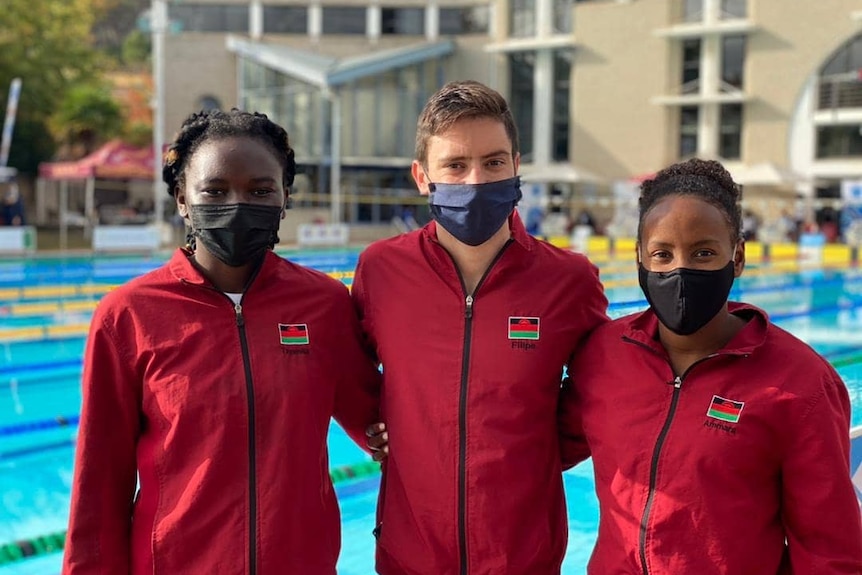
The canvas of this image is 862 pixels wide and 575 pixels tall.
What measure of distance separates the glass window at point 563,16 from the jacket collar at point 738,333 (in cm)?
3042

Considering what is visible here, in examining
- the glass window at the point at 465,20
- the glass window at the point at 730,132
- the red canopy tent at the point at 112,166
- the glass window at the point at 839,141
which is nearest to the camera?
the red canopy tent at the point at 112,166

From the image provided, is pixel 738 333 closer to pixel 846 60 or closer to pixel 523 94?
pixel 846 60

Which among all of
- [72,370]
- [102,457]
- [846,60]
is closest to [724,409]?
[102,457]

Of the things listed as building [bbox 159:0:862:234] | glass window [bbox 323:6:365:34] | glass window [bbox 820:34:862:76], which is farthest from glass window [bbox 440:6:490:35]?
glass window [bbox 820:34:862:76]

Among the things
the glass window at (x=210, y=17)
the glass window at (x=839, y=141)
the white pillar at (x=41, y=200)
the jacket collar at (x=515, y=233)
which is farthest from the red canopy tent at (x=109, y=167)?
the jacket collar at (x=515, y=233)

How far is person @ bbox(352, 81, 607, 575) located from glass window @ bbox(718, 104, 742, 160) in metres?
27.3

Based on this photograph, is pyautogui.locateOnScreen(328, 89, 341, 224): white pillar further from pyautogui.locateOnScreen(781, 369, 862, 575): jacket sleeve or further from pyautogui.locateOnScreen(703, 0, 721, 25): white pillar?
pyautogui.locateOnScreen(781, 369, 862, 575): jacket sleeve

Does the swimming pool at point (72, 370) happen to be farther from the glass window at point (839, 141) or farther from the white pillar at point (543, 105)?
the white pillar at point (543, 105)

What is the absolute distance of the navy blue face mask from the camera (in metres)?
2.14

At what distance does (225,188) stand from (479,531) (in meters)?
1.03

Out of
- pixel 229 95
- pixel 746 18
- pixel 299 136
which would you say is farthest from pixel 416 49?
pixel 746 18

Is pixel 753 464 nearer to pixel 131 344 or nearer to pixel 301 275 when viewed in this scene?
pixel 301 275

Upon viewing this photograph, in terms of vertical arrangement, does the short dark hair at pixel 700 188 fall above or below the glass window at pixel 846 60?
below

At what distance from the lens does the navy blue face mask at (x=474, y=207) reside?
214 centimetres
